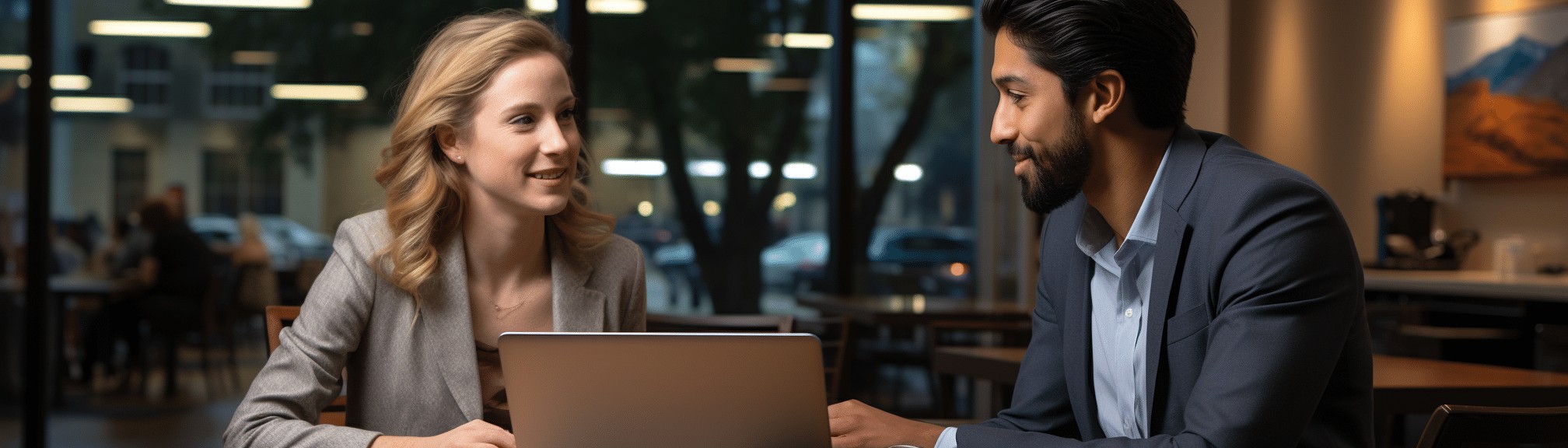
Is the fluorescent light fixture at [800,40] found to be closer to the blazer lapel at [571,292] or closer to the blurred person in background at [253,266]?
the blurred person in background at [253,266]

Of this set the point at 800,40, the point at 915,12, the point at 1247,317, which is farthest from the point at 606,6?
the point at 1247,317

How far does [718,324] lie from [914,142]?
397 centimetres

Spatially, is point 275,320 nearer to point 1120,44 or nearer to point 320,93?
point 1120,44

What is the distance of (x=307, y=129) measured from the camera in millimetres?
5555

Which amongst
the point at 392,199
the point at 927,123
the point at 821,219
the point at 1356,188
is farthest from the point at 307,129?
the point at 1356,188

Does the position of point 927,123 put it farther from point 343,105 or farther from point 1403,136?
point 343,105

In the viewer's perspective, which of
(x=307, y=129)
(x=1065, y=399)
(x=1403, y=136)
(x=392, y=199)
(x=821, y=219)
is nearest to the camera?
(x=1065, y=399)

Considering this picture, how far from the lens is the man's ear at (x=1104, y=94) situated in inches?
54.7

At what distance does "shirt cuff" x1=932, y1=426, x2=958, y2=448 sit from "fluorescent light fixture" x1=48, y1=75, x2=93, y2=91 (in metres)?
5.04

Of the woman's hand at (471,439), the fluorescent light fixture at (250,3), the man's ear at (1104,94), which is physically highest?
the fluorescent light fixture at (250,3)

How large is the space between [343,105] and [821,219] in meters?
2.44

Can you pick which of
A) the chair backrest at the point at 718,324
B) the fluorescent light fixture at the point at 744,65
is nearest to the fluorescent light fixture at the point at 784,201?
the fluorescent light fixture at the point at 744,65

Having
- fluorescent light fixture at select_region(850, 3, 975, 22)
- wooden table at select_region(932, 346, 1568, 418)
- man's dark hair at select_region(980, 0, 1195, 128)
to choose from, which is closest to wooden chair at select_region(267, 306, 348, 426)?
man's dark hair at select_region(980, 0, 1195, 128)

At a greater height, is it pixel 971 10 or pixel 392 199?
pixel 971 10
